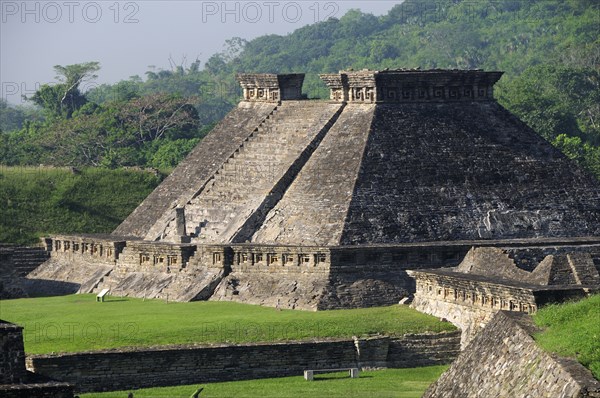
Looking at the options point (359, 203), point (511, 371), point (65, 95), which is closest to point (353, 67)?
point (65, 95)

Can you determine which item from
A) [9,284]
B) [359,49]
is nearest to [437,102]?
[9,284]

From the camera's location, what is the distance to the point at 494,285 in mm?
37562

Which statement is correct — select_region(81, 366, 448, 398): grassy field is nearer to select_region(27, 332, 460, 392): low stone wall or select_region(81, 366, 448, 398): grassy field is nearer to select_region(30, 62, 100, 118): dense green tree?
select_region(27, 332, 460, 392): low stone wall

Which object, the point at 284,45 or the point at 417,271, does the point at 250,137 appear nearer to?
the point at 417,271

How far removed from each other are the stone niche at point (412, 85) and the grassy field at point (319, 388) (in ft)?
42.6

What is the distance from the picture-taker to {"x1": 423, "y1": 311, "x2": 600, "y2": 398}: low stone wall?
A: 2678cm

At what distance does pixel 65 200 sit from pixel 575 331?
32758 mm

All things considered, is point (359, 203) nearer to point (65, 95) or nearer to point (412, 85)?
point (412, 85)

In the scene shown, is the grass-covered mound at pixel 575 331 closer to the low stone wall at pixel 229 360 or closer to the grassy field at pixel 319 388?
the grassy field at pixel 319 388

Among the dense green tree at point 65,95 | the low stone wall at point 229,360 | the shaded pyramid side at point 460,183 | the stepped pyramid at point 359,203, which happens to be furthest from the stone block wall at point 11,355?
the dense green tree at point 65,95

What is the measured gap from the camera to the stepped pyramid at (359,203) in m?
44.2

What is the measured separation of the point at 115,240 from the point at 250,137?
202 inches

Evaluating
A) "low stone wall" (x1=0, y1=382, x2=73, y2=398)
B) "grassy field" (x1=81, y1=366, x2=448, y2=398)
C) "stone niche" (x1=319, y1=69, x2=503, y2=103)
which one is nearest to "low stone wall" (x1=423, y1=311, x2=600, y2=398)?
"grassy field" (x1=81, y1=366, x2=448, y2=398)

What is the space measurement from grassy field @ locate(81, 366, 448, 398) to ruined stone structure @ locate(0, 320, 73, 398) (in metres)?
6.41
